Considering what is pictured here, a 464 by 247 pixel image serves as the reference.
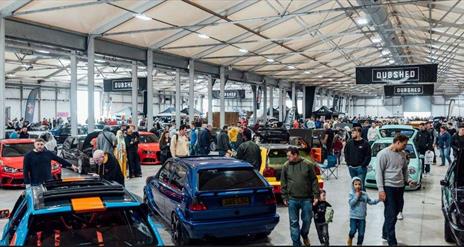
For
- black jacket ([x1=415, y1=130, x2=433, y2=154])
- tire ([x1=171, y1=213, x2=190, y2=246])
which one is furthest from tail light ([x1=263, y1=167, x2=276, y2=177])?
black jacket ([x1=415, y1=130, x2=433, y2=154])

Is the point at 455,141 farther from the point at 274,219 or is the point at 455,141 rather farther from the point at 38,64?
the point at 38,64

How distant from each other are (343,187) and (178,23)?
777 cm

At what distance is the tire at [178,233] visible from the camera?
566 cm

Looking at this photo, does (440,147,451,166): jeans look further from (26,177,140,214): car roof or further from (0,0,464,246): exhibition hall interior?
(26,177,140,214): car roof

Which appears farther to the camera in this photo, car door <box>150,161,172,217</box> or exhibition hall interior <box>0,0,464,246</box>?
car door <box>150,161,172,217</box>

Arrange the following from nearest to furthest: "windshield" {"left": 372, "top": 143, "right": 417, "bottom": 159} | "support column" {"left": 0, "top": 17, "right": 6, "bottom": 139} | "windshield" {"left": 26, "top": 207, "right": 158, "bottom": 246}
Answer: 1. "windshield" {"left": 26, "top": 207, "right": 158, "bottom": 246}
2. "windshield" {"left": 372, "top": 143, "right": 417, "bottom": 159}
3. "support column" {"left": 0, "top": 17, "right": 6, "bottom": 139}

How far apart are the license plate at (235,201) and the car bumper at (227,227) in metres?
0.21

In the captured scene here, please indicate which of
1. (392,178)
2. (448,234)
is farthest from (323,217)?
(448,234)

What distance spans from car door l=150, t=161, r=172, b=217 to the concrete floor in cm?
33

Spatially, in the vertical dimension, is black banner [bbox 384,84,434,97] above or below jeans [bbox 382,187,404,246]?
above

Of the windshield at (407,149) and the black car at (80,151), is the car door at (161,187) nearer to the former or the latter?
the black car at (80,151)

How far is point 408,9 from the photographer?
1714 centimetres

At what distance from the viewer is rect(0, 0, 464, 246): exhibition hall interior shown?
475 centimetres

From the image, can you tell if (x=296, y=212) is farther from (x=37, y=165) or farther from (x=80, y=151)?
(x=80, y=151)
